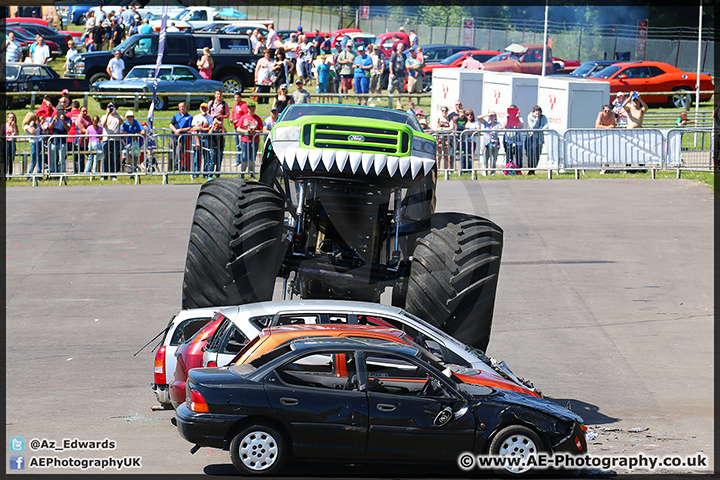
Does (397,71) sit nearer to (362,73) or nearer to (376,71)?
(376,71)

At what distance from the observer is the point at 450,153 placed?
25969mm

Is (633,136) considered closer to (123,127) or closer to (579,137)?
(579,137)

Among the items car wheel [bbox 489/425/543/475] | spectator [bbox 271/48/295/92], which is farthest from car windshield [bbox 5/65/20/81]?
car wheel [bbox 489/425/543/475]

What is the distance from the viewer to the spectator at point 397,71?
1468 inches

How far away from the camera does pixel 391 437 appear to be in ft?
27.3

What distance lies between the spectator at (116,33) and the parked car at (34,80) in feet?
29.1

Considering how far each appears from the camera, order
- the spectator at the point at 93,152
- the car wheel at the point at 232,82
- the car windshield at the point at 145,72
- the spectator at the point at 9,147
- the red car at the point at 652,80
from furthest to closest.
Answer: the red car at the point at 652,80 → the car wheel at the point at 232,82 → the car windshield at the point at 145,72 → the spectator at the point at 93,152 → the spectator at the point at 9,147

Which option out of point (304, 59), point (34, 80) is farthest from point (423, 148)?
point (304, 59)

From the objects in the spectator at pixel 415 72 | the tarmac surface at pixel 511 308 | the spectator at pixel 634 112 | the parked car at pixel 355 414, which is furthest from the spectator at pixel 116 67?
the parked car at pixel 355 414

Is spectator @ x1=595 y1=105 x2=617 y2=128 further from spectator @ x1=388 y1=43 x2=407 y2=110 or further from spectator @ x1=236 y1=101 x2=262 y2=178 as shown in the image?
spectator @ x1=388 y1=43 x2=407 y2=110

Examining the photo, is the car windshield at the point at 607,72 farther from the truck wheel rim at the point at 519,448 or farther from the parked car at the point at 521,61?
the truck wheel rim at the point at 519,448

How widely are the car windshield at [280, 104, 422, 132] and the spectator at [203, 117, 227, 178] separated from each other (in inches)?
556

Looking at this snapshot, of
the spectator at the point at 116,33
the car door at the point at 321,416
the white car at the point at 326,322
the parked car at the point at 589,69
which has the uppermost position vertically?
the spectator at the point at 116,33

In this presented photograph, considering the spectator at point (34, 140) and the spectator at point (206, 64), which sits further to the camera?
the spectator at point (206, 64)
